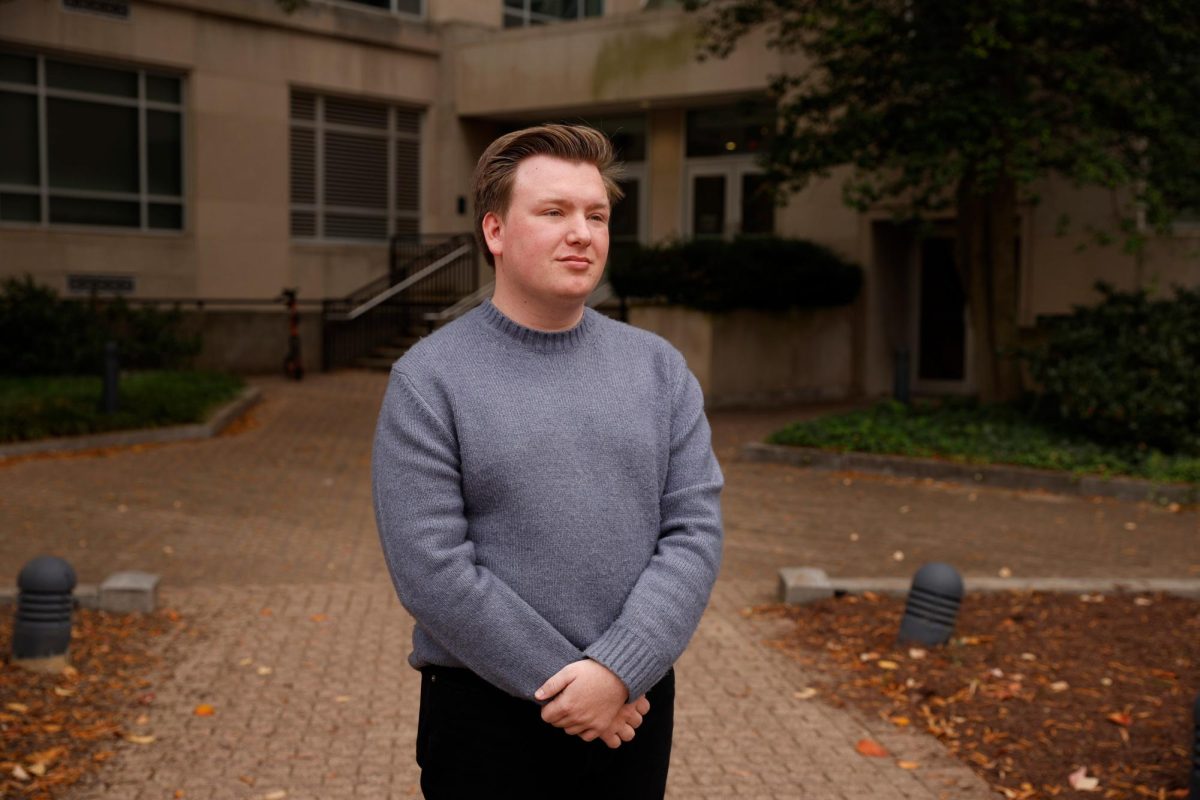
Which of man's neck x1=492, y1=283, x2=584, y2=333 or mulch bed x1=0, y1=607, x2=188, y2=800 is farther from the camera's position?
mulch bed x1=0, y1=607, x2=188, y2=800

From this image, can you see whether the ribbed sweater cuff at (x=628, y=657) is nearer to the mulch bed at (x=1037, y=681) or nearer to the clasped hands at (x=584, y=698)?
the clasped hands at (x=584, y=698)

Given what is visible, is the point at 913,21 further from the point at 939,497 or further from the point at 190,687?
the point at 190,687

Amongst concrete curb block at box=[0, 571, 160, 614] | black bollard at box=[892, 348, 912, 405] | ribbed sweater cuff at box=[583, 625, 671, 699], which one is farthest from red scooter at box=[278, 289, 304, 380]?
ribbed sweater cuff at box=[583, 625, 671, 699]

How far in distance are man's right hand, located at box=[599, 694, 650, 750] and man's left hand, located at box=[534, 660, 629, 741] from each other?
43mm

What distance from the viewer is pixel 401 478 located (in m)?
2.54

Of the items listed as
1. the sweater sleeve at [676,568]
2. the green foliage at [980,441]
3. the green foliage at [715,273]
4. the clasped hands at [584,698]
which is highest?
the green foliage at [715,273]

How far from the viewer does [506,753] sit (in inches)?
103

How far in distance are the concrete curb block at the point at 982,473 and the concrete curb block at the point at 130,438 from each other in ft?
19.3

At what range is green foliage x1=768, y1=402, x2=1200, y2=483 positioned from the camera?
11.6 m

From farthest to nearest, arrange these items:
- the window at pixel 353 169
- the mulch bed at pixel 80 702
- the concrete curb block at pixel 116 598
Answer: the window at pixel 353 169
the concrete curb block at pixel 116 598
the mulch bed at pixel 80 702

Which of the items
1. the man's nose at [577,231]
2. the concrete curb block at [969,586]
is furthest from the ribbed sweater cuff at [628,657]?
the concrete curb block at [969,586]

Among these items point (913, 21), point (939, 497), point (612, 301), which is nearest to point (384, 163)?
point (612, 301)

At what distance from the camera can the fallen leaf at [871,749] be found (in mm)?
5043

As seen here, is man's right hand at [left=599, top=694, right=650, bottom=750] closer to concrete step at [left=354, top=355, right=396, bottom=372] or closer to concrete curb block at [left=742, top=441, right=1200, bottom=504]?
concrete curb block at [left=742, top=441, right=1200, bottom=504]
